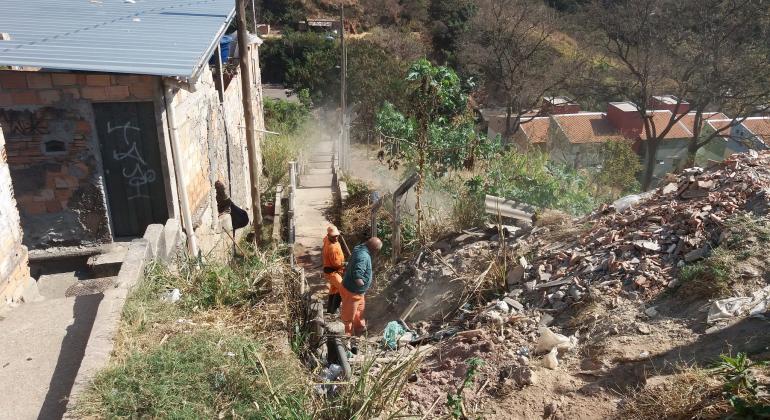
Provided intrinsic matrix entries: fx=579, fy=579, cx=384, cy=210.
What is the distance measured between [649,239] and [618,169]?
1210 cm

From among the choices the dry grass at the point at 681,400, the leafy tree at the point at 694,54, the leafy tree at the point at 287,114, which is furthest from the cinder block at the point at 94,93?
the leafy tree at the point at 694,54

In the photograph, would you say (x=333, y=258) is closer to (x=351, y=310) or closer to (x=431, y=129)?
(x=351, y=310)

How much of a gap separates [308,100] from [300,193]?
11.0 meters

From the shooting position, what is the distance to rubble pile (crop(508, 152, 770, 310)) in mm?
5672

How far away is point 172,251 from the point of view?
6.19 metres

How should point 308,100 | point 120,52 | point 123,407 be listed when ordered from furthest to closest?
point 308,100 → point 120,52 → point 123,407

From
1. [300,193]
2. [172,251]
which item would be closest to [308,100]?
[300,193]

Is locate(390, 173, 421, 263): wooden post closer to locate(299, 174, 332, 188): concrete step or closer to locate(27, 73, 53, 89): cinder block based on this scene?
locate(27, 73, 53, 89): cinder block

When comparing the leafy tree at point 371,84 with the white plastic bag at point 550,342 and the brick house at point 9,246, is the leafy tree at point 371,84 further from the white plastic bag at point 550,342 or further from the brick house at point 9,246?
the brick house at point 9,246

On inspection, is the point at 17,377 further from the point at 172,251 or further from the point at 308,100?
the point at 308,100

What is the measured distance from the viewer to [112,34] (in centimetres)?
779

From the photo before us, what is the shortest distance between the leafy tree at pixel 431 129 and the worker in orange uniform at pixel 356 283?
198 cm

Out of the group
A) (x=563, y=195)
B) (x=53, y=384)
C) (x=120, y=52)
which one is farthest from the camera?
(x=563, y=195)

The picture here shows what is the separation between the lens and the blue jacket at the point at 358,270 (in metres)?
6.23
